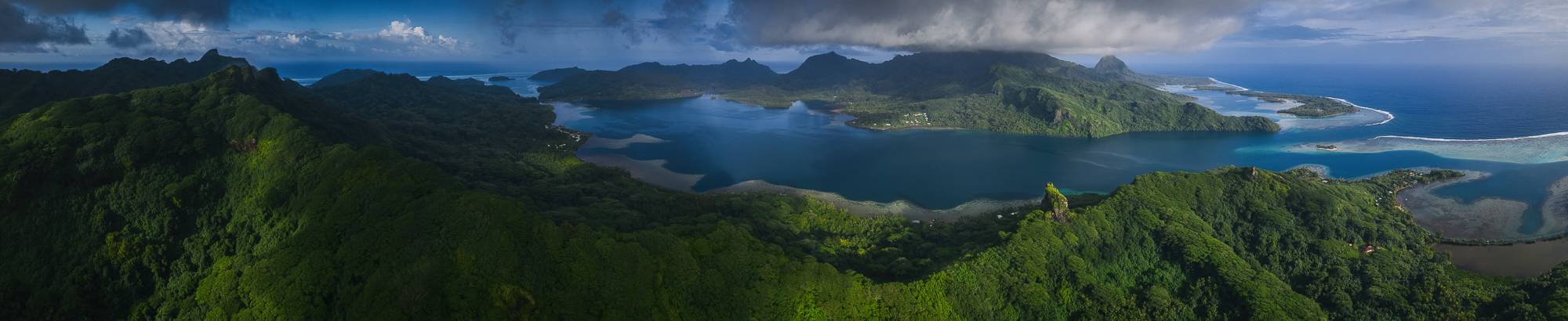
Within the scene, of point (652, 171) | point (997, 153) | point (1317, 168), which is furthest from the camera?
point (997, 153)

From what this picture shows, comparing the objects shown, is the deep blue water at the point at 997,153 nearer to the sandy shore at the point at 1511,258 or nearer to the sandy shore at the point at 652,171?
the sandy shore at the point at 652,171

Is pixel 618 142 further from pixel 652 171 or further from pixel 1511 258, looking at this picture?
pixel 1511 258

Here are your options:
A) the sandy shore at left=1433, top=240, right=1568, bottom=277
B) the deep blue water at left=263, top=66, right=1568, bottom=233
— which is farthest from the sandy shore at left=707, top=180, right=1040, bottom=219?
the sandy shore at left=1433, top=240, right=1568, bottom=277

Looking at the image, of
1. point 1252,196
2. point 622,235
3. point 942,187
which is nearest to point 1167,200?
point 1252,196

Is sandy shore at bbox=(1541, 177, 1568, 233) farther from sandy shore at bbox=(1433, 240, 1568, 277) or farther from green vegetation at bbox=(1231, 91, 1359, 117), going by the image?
green vegetation at bbox=(1231, 91, 1359, 117)

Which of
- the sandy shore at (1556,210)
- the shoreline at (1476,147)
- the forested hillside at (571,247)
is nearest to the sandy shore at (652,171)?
the forested hillside at (571,247)

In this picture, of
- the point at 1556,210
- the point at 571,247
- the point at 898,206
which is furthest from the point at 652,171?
the point at 1556,210
